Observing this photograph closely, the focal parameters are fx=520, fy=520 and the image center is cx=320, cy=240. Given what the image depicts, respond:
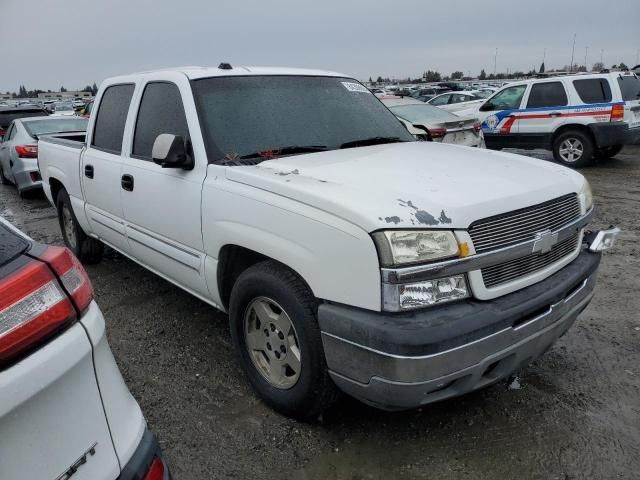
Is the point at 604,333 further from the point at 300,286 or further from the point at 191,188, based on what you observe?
the point at 191,188

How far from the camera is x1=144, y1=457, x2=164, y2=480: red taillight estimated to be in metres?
1.47

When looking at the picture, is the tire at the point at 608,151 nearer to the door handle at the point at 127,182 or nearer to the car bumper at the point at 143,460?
the door handle at the point at 127,182

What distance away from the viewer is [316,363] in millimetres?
2504

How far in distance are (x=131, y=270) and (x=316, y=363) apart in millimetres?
3584

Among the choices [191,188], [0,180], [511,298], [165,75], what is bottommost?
[0,180]

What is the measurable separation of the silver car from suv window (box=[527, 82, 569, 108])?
963 cm

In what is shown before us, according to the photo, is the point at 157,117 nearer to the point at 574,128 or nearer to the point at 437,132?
the point at 437,132

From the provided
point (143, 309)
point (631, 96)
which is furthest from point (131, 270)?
point (631, 96)

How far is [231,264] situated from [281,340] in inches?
23.4

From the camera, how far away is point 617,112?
1049cm

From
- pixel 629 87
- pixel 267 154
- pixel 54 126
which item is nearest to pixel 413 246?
pixel 267 154

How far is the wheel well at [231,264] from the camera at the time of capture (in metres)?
2.98

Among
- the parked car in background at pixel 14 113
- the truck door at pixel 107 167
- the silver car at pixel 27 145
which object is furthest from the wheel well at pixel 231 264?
the parked car in background at pixel 14 113

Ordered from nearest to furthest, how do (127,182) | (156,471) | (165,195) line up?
(156,471), (165,195), (127,182)
